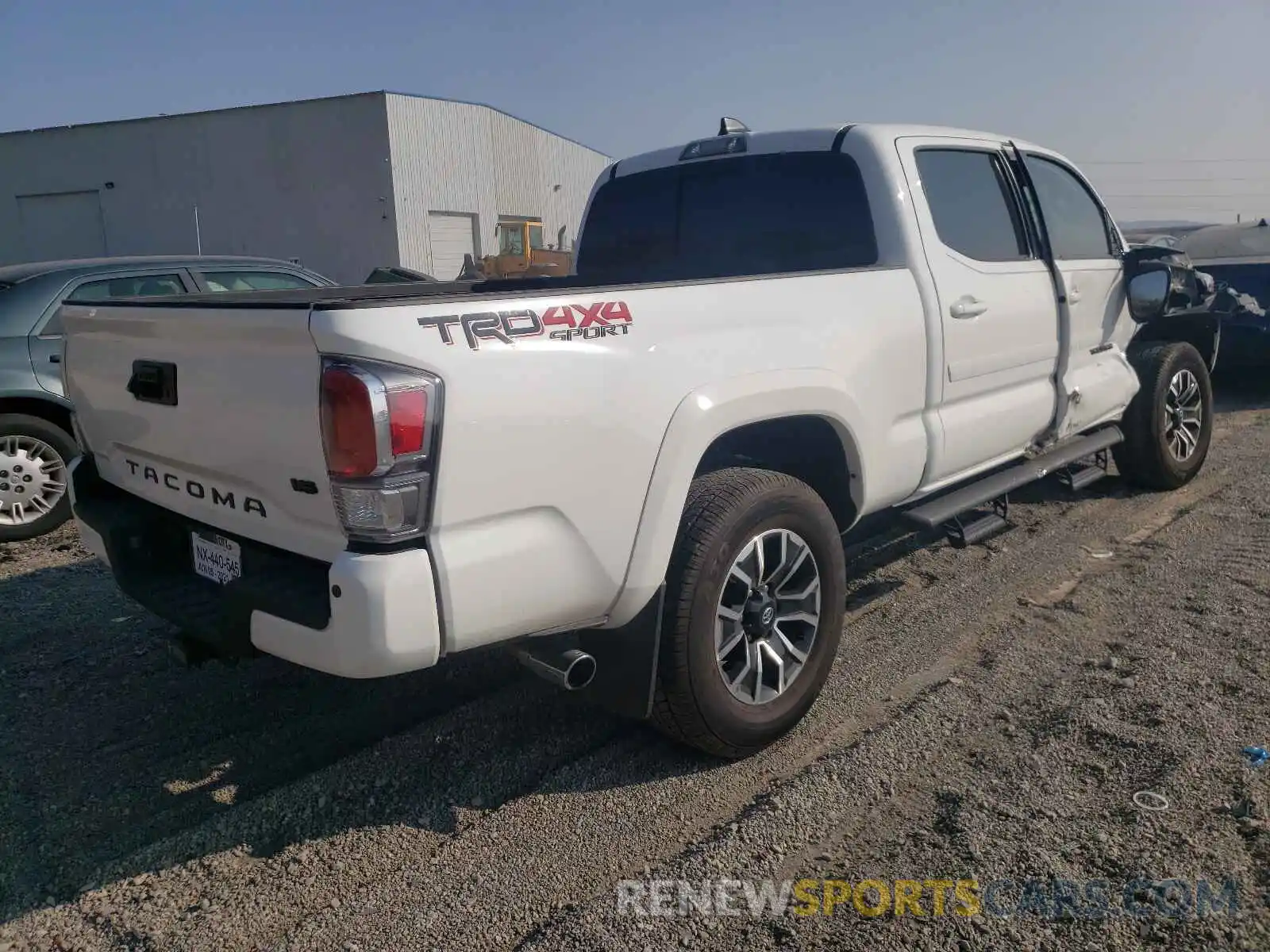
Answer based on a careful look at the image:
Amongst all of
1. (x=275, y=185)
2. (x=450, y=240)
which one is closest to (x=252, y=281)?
(x=450, y=240)

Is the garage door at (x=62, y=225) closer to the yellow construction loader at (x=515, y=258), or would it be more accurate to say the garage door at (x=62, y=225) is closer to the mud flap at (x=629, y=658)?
the yellow construction loader at (x=515, y=258)

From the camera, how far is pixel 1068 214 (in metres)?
5.30

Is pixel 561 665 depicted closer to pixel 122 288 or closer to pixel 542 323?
pixel 542 323

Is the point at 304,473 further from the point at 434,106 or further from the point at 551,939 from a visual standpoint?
the point at 434,106

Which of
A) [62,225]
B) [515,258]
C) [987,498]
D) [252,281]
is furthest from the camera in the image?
[62,225]

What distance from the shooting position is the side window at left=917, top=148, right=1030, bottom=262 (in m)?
4.17

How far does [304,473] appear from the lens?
2.48m

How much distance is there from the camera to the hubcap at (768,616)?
3.14 m

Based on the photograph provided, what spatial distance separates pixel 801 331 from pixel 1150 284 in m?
3.25

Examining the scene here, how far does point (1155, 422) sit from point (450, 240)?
91.1 feet

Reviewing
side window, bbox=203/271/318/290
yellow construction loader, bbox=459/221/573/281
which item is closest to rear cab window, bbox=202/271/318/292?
side window, bbox=203/271/318/290

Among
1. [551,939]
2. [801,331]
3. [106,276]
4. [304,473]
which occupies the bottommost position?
[551,939]

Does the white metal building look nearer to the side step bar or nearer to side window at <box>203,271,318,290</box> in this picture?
side window at <box>203,271,318,290</box>

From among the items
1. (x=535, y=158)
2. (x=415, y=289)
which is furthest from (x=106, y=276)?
(x=535, y=158)
